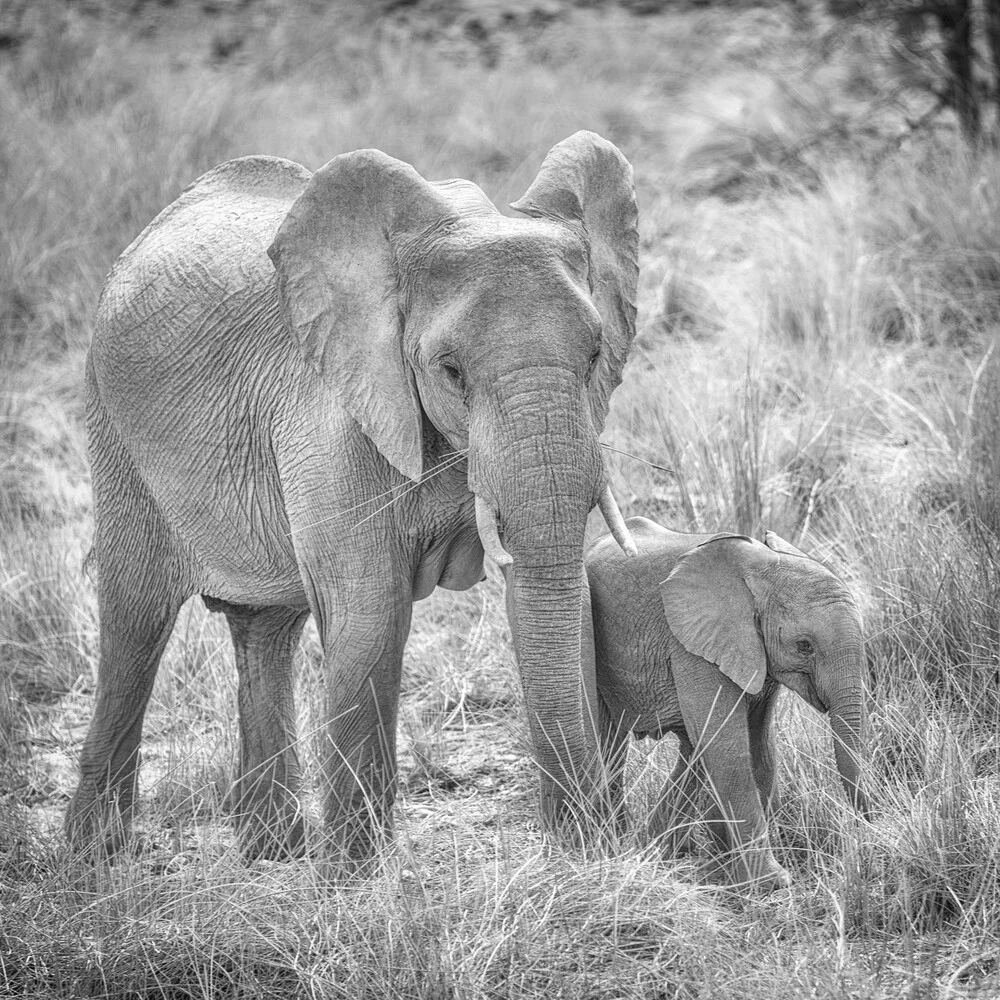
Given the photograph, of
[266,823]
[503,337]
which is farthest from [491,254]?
[266,823]

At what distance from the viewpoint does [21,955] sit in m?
3.74

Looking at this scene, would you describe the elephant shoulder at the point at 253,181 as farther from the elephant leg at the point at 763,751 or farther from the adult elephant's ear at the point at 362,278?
the elephant leg at the point at 763,751

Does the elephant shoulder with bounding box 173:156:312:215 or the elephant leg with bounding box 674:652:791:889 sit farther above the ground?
the elephant shoulder with bounding box 173:156:312:215

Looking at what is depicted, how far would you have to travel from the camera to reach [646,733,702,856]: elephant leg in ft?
13.3

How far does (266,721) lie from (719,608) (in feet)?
4.83

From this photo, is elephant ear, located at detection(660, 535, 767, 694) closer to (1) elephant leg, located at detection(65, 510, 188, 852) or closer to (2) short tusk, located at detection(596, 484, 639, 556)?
(2) short tusk, located at detection(596, 484, 639, 556)

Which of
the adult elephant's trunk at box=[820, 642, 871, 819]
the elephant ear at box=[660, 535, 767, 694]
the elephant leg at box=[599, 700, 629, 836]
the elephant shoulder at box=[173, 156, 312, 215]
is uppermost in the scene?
the elephant shoulder at box=[173, 156, 312, 215]

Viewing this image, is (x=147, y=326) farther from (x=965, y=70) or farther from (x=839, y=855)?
(x=965, y=70)

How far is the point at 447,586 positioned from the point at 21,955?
52.9 inches

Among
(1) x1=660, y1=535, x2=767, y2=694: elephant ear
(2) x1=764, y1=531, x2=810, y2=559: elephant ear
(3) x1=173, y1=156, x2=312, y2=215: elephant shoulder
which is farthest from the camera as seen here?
(3) x1=173, y1=156, x2=312, y2=215: elephant shoulder

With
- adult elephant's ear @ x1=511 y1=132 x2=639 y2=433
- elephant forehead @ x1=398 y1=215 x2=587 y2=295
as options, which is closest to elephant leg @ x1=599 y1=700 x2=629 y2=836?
adult elephant's ear @ x1=511 y1=132 x2=639 y2=433

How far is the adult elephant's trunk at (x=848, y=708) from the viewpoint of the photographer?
3801 mm

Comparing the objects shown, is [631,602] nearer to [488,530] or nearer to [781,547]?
[781,547]

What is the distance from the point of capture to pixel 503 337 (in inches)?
129
